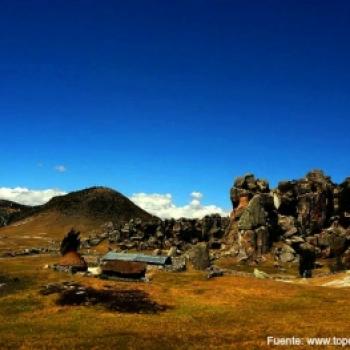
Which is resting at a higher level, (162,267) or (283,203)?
(283,203)

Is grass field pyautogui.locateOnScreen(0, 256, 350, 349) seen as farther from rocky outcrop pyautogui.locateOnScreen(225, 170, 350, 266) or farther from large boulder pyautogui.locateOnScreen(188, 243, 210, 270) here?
rocky outcrop pyautogui.locateOnScreen(225, 170, 350, 266)

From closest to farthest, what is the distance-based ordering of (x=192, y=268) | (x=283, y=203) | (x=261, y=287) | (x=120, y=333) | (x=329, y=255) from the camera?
(x=120, y=333) < (x=261, y=287) < (x=192, y=268) < (x=329, y=255) < (x=283, y=203)

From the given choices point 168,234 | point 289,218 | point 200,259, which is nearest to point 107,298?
point 200,259

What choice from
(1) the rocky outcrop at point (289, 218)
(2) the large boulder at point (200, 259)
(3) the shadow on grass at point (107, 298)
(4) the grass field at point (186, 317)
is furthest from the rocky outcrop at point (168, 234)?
(3) the shadow on grass at point (107, 298)

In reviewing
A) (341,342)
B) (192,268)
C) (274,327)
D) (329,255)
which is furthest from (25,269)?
(329,255)

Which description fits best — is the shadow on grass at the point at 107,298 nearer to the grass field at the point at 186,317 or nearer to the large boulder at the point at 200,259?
the grass field at the point at 186,317

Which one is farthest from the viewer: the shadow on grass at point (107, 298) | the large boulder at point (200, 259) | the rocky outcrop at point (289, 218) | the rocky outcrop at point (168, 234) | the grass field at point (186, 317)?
the rocky outcrop at point (168, 234)

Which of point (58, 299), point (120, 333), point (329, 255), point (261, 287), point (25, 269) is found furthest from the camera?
point (329, 255)

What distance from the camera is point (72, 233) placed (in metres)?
98.6

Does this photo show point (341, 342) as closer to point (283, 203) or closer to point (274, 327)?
point (274, 327)

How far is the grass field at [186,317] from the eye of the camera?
43.3 meters

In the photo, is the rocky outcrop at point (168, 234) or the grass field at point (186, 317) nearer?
the grass field at point (186, 317)

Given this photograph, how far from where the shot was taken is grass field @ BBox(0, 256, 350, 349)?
4334 cm

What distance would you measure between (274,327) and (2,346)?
2678 centimetres
